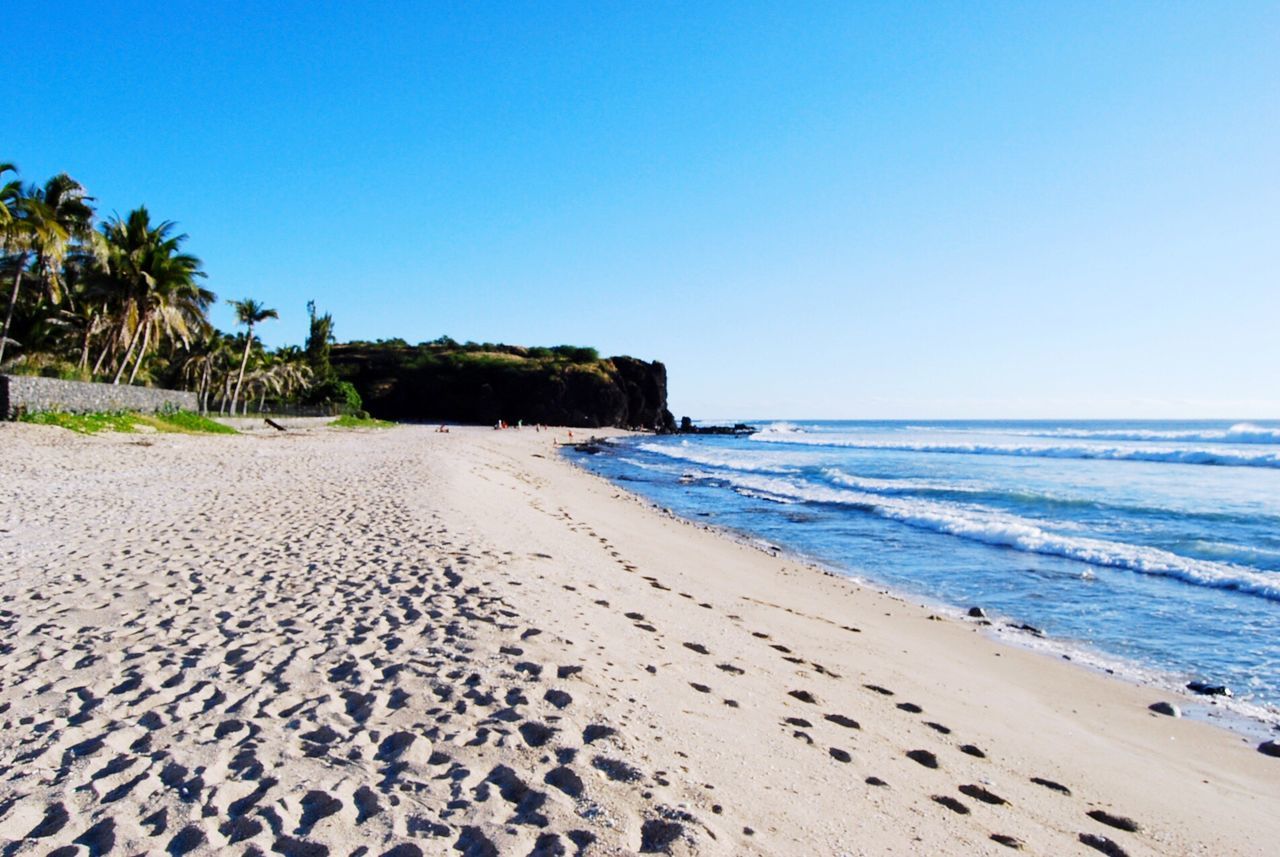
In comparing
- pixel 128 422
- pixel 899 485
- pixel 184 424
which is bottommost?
pixel 899 485

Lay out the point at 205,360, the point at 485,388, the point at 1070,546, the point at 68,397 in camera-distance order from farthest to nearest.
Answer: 1. the point at 485,388
2. the point at 205,360
3. the point at 68,397
4. the point at 1070,546

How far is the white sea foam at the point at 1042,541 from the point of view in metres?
11.1

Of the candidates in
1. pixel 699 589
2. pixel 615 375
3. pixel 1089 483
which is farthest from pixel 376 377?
pixel 699 589

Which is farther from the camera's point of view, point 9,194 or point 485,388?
point 485,388

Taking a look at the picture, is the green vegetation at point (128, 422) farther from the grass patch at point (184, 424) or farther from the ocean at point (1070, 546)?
the ocean at point (1070, 546)

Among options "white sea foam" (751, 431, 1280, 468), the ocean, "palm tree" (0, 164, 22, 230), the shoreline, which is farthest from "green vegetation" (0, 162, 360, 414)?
"white sea foam" (751, 431, 1280, 468)

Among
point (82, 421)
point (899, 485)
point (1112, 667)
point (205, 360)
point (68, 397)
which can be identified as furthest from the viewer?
point (205, 360)

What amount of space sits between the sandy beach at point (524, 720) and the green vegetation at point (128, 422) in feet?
55.0

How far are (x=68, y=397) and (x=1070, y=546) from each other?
30106 millimetres

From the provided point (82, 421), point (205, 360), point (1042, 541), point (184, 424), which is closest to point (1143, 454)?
point (1042, 541)

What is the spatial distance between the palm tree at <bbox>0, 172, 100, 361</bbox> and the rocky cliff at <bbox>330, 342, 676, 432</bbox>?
61.6 m

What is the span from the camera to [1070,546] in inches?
532

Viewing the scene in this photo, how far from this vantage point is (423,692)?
441cm

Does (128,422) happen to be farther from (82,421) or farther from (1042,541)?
(1042,541)
